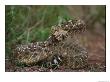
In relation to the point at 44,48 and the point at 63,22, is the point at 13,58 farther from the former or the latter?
the point at 63,22

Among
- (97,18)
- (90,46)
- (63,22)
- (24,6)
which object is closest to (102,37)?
(97,18)

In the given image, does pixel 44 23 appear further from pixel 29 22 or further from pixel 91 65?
pixel 91 65

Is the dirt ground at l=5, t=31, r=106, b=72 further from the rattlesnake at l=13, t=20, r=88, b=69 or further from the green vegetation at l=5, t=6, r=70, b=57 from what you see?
the green vegetation at l=5, t=6, r=70, b=57

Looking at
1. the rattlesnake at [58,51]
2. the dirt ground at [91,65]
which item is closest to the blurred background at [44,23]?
the dirt ground at [91,65]

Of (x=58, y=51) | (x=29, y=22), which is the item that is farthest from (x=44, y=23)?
(x=58, y=51)

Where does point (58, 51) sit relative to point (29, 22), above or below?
below

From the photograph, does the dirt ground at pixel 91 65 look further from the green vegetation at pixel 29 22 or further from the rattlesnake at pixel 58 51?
the green vegetation at pixel 29 22

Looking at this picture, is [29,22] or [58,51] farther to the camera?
[29,22]
